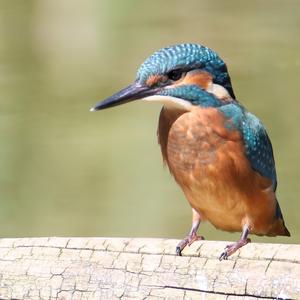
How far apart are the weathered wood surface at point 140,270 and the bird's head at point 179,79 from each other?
0.39 meters

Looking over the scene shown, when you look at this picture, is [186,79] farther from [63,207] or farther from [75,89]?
[75,89]

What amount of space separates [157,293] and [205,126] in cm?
65

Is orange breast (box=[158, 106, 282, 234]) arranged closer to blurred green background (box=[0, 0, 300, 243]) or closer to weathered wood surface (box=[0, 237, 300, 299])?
weathered wood surface (box=[0, 237, 300, 299])

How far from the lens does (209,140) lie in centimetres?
295

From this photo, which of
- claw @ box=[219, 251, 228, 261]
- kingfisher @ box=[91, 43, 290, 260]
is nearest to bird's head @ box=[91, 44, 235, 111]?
kingfisher @ box=[91, 43, 290, 260]

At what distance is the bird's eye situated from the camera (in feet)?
9.16

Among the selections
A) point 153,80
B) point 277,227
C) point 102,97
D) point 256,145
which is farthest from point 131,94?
point 102,97

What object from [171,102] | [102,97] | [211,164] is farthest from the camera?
[102,97]

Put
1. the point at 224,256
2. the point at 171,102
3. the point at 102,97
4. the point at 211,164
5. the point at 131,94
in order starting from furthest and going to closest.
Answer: the point at 102,97, the point at 211,164, the point at 171,102, the point at 131,94, the point at 224,256

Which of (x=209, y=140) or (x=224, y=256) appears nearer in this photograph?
(x=224, y=256)

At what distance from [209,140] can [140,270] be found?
62 cm

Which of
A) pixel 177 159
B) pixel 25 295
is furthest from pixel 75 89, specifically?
pixel 25 295

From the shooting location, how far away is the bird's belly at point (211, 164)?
2924 millimetres

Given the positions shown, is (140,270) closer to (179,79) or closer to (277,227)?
(179,79)
